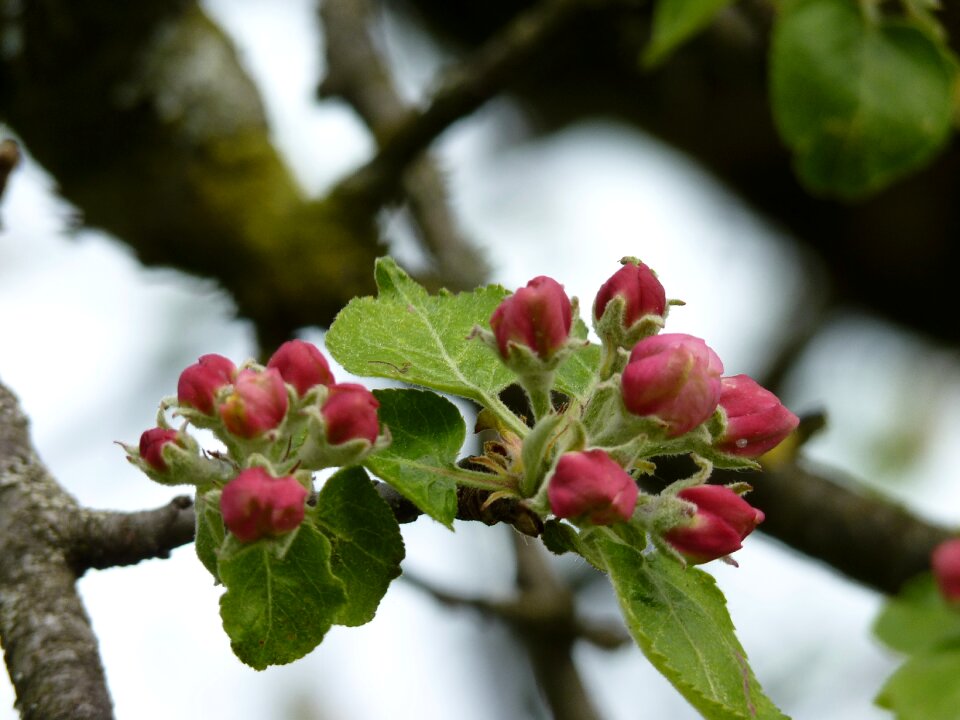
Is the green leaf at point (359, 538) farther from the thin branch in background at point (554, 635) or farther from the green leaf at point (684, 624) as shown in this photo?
the thin branch in background at point (554, 635)

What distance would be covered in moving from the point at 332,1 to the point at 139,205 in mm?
786

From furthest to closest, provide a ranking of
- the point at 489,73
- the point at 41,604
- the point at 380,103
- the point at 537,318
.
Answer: the point at 380,103
the point at 489,73
the point at 41,604
the point at 537,318

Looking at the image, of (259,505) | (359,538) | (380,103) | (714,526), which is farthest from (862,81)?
(380,103)

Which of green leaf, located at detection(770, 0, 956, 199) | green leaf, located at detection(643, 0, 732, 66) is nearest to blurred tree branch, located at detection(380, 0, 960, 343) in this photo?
green leaf, located at detection(770, 0, 956, 199)

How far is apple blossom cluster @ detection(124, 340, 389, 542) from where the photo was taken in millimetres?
851

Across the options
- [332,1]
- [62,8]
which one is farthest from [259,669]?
[332,1]

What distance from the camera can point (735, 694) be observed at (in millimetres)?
962

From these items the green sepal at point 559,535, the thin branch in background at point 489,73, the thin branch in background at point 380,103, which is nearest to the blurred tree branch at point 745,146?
the thin branch in background at point 380,103

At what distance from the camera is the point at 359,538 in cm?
98

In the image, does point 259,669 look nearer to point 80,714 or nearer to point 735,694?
point 80,714

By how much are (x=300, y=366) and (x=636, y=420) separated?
0.27 meters

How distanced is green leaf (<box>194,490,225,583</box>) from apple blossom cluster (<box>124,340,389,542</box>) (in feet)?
0.07

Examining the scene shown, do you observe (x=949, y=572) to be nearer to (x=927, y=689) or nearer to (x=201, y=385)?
(x=927, y=689)

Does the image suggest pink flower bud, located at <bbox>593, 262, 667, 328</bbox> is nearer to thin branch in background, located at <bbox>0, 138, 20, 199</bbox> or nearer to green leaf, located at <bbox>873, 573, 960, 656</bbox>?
green leaf, located at <bbox>873, 573, 960, 656</bbox>
